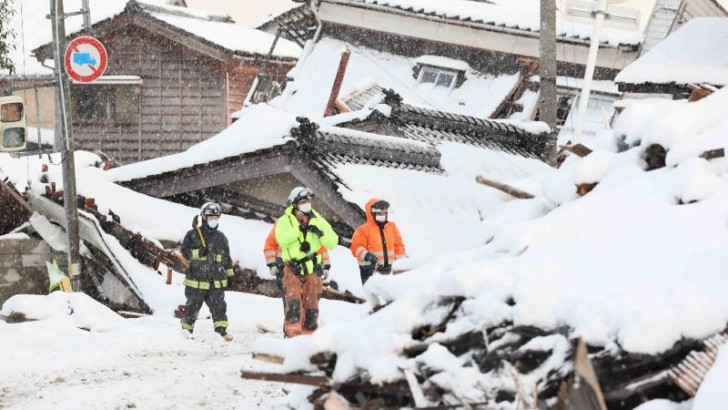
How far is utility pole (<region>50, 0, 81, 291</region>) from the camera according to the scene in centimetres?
1398

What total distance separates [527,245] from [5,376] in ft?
20.1

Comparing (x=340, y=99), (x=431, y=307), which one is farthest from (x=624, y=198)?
(x=340, y=99)

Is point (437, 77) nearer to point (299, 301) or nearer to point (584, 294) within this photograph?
point (299, 301)

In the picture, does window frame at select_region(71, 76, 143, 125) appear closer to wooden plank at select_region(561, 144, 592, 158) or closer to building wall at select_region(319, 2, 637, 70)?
building wall at select_region(319, 2, 637, 70)

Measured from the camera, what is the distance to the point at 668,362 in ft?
12.7

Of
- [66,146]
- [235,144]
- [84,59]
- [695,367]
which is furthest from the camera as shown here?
[235,144]

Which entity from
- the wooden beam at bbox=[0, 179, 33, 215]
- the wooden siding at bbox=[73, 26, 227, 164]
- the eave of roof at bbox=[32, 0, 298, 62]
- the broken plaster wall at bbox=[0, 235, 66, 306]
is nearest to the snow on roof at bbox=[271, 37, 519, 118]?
the eave of roof at bbox=[32, 0, 298, 62]

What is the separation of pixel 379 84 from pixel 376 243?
14069 millimetres

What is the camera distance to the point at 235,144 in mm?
15695

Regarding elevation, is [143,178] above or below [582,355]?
below

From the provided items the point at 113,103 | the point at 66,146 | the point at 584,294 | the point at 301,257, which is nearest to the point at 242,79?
the point at 113,103

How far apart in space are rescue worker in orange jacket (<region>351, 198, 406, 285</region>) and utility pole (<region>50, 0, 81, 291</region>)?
553 cm

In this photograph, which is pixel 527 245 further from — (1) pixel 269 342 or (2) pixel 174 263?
(2) pixel 174 263

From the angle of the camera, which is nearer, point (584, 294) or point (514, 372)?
point (514, 372)
